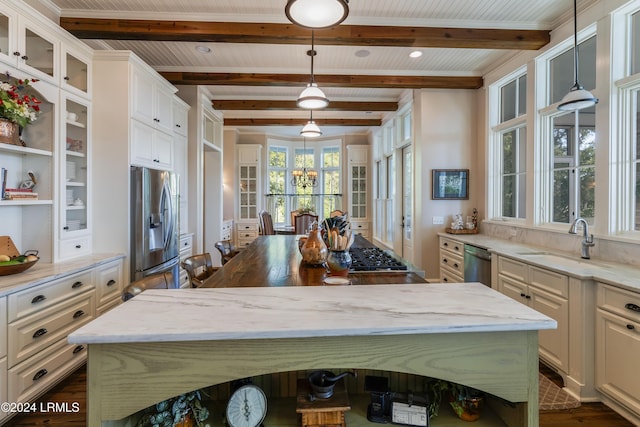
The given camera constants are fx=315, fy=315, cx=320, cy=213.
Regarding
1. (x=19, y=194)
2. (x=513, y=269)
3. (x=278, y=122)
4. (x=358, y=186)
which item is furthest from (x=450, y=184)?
(x=19, y=194)

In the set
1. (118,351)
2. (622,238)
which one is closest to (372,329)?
(118,351)

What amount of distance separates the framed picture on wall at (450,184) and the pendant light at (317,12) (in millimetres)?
3329

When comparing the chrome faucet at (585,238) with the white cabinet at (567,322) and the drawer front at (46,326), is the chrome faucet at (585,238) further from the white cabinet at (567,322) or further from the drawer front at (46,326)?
the drawer front at (46,326)

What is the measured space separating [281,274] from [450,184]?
3.53 m

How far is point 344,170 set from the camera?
838 cm

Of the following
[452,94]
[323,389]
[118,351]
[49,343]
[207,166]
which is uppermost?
→ [452,94]

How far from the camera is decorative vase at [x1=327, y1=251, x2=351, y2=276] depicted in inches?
72.8

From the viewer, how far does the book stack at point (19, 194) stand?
226cm

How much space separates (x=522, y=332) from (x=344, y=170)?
7576 mm

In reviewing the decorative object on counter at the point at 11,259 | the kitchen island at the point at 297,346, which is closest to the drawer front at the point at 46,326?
the decorative object on counter at the point at 11,259

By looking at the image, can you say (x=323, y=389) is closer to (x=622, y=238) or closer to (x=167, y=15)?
(x=622, y=238)

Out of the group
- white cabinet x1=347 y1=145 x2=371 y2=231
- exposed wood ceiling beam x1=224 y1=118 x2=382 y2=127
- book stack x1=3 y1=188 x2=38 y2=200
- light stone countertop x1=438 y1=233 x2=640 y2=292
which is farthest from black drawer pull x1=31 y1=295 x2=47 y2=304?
white cabinet x1=347 y1=145 x2=371 y2=231

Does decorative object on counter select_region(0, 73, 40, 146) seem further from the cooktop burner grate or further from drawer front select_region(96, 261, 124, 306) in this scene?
the cooktop burner grate

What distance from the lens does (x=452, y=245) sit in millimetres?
4195
